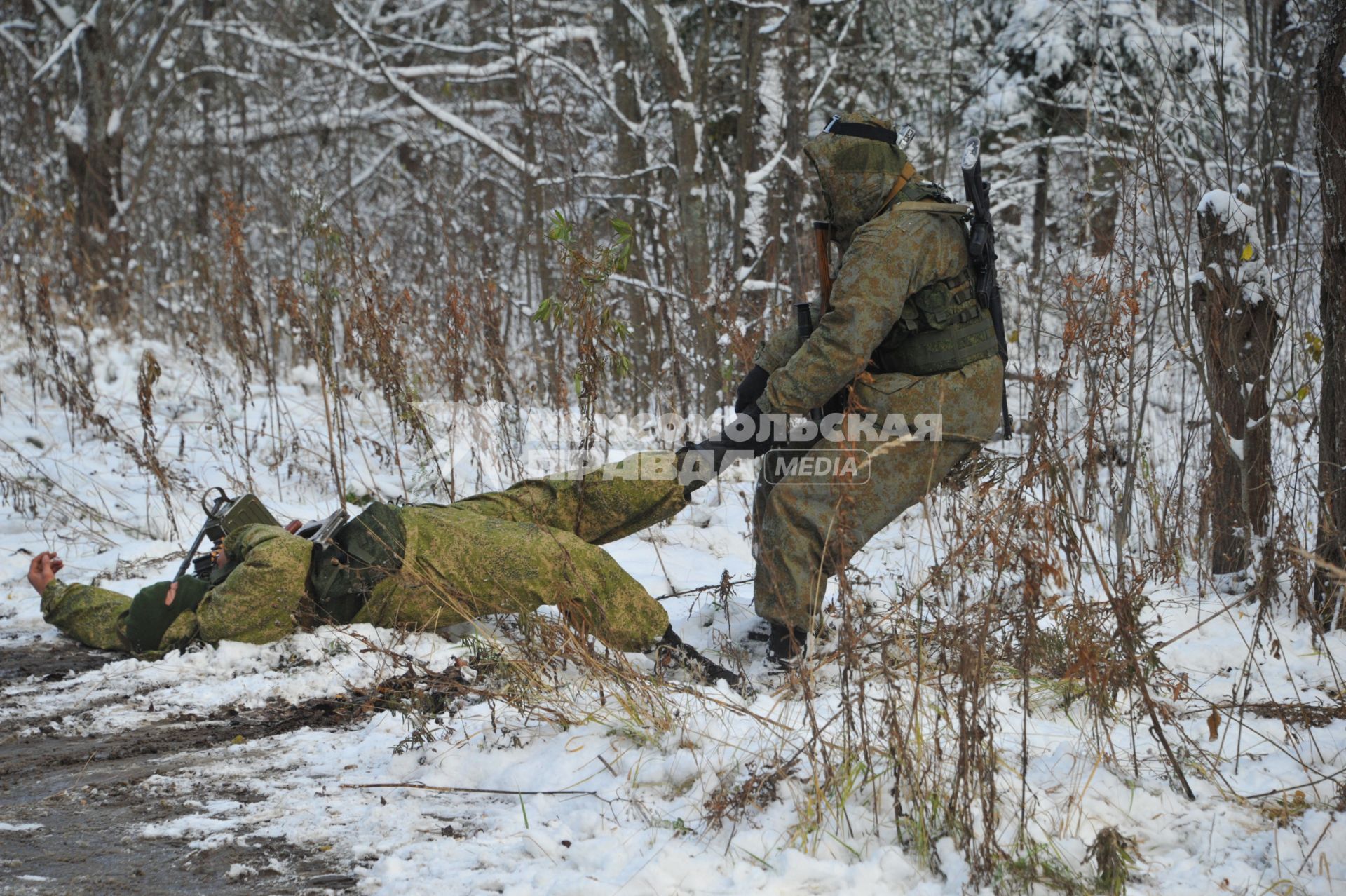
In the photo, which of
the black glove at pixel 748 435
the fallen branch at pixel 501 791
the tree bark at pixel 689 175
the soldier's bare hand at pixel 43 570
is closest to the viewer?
the fallen branch at pixel 501 791

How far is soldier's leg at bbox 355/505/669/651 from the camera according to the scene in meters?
3.23

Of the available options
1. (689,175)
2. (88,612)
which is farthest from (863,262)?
(689,175)

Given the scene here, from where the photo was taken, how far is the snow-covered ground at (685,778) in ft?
6.81

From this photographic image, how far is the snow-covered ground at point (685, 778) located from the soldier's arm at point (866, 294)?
607mm

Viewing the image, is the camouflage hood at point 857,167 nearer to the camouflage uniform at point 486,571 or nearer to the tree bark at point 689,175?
the camouflage uniform at point 486,571

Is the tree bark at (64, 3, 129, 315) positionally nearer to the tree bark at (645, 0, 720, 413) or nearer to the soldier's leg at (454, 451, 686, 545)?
the tree bark at (645, 0, 720, 413)

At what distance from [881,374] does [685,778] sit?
5.15 ft

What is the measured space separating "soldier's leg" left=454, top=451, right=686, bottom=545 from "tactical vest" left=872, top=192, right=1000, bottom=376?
921 mm

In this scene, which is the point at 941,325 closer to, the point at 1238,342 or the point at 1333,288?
the point at 1333,288

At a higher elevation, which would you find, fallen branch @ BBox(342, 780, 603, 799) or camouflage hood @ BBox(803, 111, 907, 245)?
camouflage hood @ BBox(803, 111, 907, 245)

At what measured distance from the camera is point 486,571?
10.8ft

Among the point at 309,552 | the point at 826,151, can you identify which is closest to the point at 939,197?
the point at 826,151

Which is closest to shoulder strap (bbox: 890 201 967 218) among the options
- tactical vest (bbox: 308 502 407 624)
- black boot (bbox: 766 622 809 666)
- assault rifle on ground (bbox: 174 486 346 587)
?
black boot (bbox: 766 622 809 666)

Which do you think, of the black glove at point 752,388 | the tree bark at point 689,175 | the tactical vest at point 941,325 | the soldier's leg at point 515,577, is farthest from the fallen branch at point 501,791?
the tree bark at point 689,175
